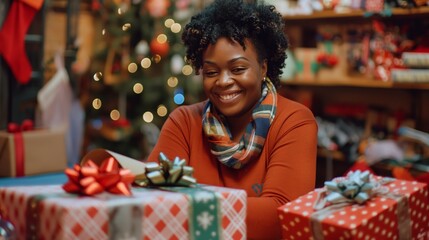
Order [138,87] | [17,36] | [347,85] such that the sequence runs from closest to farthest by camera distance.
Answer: [17,36], [347,85], [138,87]

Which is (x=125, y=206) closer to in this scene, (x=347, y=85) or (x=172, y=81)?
(x=347, y=85)

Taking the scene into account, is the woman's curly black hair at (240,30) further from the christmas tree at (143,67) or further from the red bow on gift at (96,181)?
the christmas tree at (143,67)

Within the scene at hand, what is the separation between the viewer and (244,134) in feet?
5.30

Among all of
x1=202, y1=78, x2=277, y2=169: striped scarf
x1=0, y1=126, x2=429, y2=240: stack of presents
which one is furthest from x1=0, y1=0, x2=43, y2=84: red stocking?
x1=0, y1=126, x2=429, y2=240: stack of presents

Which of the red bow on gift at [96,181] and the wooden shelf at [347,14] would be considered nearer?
the red bow on gift at [96,181]

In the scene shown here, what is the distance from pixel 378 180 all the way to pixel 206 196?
437 millimetres

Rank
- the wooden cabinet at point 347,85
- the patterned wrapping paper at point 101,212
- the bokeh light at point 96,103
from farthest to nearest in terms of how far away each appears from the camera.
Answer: the bokeh light at point 96,103 → the wooden cabinet at point 347,85 → the patterned wrapping paper at point 101,212

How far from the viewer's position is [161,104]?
508cm

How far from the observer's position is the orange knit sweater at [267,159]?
1.42 meters

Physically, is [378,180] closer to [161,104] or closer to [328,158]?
[328,158]

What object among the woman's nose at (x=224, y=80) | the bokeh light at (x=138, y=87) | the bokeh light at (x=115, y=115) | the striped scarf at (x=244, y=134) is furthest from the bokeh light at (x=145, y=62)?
the woman's nose at (x=224, y=80)

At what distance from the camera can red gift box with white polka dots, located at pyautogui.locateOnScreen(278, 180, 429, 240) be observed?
1.04 meters

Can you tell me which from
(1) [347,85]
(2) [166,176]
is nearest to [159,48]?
(1) [347,85]

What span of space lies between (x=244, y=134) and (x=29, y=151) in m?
1.38
